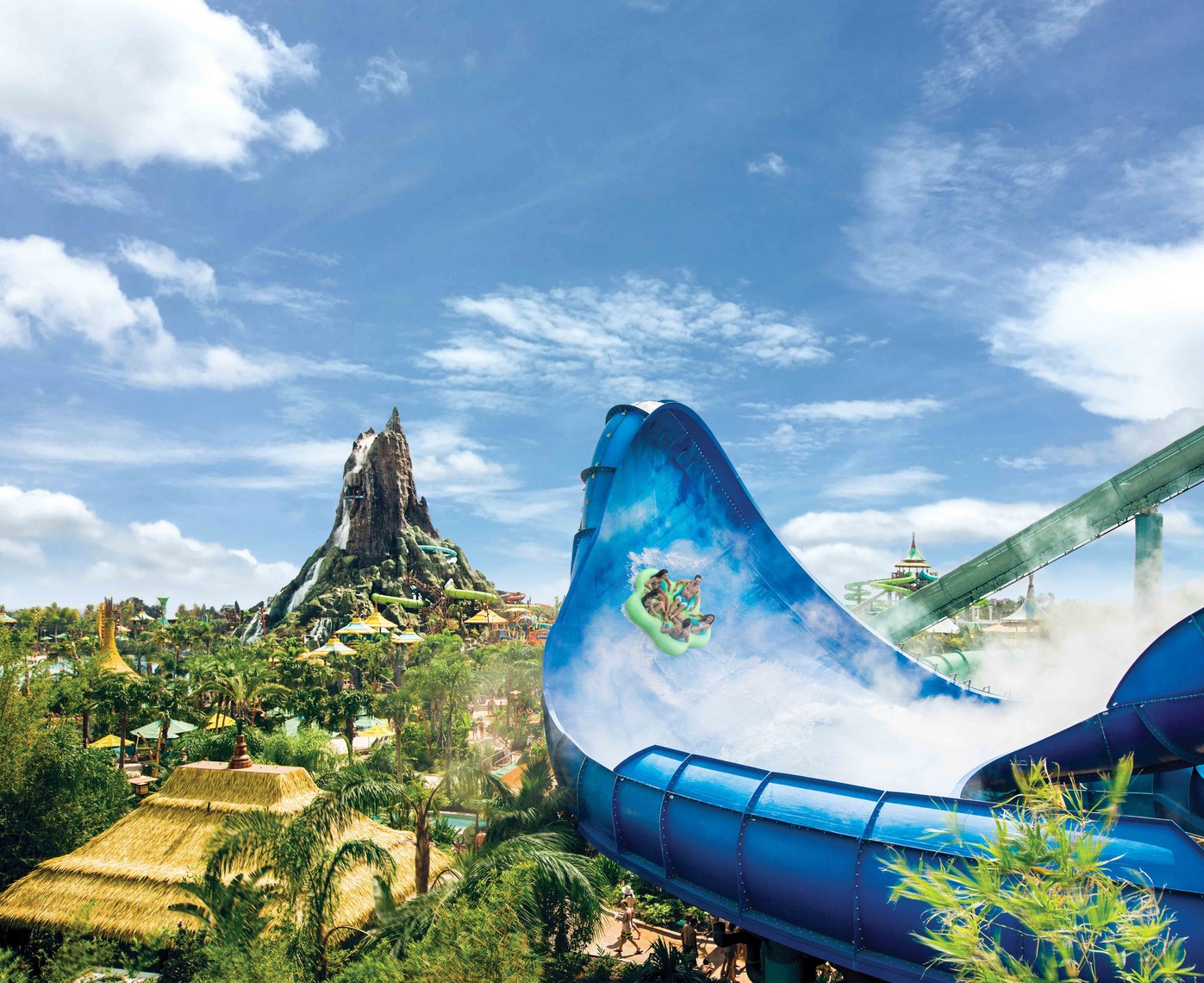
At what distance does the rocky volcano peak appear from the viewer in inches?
3585

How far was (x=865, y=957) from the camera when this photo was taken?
855 cm

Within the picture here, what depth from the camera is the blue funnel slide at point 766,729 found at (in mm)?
8539

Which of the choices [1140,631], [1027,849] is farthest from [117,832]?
[1140,631]

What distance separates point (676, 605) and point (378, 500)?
257 ft

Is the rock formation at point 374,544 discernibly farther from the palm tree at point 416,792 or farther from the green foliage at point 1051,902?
the green foliage at point 1051,902

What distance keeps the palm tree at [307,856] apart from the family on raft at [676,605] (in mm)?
7606

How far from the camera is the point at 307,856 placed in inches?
490

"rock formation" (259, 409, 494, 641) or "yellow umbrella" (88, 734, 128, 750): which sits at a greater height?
"rock formation" (259, 409, 494, 641)

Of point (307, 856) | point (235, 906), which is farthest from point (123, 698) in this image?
point (235, 906)

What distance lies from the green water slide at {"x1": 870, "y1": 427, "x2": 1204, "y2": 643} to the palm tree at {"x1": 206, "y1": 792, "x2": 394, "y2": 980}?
17.5 m

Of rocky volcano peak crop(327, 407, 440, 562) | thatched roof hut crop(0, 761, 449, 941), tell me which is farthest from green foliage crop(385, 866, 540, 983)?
rocky volcano peak crop(327, 407, 440, 562)

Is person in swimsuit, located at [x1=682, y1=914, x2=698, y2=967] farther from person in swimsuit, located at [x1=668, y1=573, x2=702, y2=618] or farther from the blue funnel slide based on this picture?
person in swimsuit, located at [x1=668, y1=573, x2=702, y2=618]

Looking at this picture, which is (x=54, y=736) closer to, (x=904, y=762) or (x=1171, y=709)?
(x=904, y=762)

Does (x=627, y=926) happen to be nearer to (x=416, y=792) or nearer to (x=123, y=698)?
(x=416, y=792)
